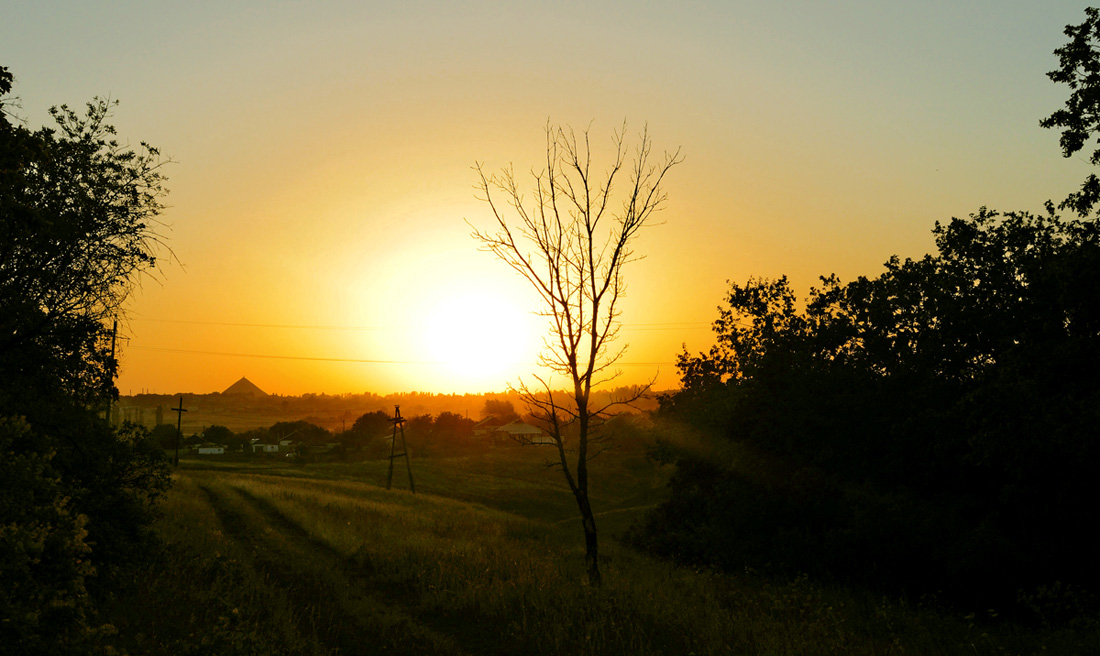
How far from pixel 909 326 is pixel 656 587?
18434mm

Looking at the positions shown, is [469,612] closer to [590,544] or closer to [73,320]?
[590,544]

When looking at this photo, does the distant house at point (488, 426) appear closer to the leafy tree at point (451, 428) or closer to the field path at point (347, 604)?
the leafy tree at point (451, 428)

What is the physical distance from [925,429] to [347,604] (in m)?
20.2

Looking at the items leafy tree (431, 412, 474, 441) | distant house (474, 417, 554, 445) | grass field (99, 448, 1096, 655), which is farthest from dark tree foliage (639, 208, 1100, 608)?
distant house (474, 417, 554, 445)

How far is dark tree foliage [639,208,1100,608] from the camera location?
19.6m

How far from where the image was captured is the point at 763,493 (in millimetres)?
26875

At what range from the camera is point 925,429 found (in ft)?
78.8

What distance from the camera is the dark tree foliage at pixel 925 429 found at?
64.3ft

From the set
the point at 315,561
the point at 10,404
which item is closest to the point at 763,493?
the point at 315,561

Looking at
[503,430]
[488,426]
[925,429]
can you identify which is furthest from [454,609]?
[488,426]

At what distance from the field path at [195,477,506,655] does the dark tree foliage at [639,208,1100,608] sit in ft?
52.4

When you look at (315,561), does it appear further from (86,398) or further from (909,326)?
(909,326)

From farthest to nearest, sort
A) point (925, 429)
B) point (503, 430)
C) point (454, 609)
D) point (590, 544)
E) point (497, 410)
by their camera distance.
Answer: point (497, 410) < point (503, 430) < point (925, 429) < point (590, 544) < point (454, 609)

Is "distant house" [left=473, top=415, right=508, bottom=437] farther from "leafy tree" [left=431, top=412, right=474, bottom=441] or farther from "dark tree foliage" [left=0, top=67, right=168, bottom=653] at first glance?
"dark tree foliage" [left=0, top=67, right=168, bottom=653]
